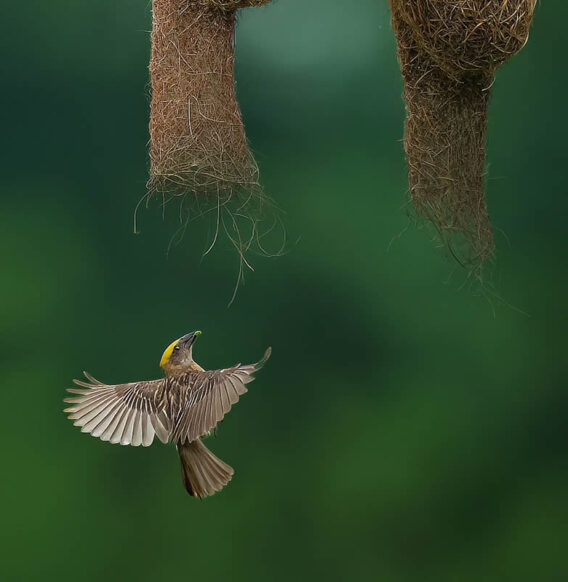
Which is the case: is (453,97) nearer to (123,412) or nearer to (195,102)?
(195,102)

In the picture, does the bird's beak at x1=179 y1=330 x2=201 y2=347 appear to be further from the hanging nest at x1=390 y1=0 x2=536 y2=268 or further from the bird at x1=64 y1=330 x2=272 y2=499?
the hanging nest at x1=390 y1=0 x2=536 y2=268

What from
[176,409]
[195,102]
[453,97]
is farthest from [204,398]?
[453,97]

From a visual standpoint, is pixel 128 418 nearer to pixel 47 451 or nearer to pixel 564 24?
pixel 47 451

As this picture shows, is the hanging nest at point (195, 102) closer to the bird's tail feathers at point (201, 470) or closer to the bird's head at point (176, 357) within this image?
the bird's head at point (176, 357)

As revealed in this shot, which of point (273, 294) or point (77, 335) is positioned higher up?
point (273, 294)

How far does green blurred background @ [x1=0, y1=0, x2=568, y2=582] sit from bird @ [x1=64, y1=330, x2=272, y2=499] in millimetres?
689

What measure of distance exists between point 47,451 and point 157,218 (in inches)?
32.4

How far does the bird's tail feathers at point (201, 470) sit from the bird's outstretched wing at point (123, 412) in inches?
5.0

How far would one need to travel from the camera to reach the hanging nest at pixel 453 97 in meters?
1.79

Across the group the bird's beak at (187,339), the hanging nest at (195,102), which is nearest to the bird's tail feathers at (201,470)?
the bird's beak at (187,339)

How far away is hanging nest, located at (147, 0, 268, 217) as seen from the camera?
1941mm

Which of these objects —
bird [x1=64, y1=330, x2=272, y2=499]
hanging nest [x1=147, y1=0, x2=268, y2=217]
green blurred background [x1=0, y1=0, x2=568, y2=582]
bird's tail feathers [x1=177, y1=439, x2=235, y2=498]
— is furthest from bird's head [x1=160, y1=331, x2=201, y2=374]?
green blurred background [x1=0, y1=0, x2=568, y2=582]

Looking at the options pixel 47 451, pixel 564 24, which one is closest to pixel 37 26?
pixel 47 451

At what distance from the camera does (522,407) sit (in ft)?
9.53
